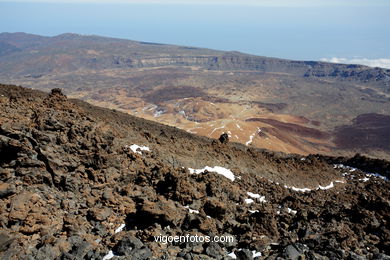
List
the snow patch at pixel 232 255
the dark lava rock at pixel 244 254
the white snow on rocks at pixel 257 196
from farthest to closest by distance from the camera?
the white snow on rocks at pixel 257 196 → the snow patch at pixel 232 255 → the dark lava rock at pixel 244 254

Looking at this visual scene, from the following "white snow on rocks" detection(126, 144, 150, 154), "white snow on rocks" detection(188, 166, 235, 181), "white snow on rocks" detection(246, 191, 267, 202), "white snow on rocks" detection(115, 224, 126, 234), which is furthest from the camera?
"white snow on rocks" detection(188, 166, 235, 181)

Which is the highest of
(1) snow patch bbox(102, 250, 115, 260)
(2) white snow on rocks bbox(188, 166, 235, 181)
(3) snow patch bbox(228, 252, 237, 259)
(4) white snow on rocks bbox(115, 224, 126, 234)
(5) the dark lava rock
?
(1) snow patch bbox(102, 250, 115, 260)

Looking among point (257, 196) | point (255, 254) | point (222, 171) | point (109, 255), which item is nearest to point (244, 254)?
point (255, 254)

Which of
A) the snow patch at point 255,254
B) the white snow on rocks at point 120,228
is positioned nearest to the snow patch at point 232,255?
the snow patch at point 255,254

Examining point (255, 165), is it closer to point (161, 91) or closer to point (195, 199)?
point (195, 199)

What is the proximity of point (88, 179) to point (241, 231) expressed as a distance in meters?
8.58

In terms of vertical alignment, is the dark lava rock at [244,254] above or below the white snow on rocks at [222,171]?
above

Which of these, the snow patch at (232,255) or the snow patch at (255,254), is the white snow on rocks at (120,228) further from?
the snow patch at (255,254)

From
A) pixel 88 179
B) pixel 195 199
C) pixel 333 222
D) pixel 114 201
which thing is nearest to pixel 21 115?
pixel 88 179

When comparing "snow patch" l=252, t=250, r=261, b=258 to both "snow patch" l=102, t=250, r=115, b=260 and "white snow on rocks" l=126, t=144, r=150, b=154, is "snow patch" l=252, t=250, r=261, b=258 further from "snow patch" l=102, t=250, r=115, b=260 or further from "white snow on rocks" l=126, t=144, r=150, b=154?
"white snow on rocks" l=126, t=144, r=150, b=154

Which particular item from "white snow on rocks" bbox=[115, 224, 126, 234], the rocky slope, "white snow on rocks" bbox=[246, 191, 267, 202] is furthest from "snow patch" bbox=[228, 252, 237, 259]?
"white snow on rocks" bbox=[246, 191, 267, 202]

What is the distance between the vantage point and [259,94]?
199m

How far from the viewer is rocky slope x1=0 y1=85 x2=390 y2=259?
12.7 m

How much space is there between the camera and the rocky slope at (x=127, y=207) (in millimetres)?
12711
